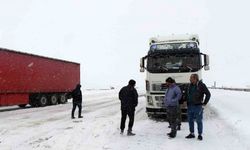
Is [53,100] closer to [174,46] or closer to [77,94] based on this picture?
[77,94]

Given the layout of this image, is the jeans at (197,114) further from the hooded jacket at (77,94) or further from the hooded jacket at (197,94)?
the hooded jacket at (77,94)

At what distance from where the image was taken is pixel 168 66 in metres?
14.9

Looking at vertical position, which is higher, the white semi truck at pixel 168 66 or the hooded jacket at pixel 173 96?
the white semi truck at pixel 168 66

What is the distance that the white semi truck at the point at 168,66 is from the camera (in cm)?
1454

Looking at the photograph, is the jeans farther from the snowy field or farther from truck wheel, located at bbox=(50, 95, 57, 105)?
truck wheel, located at bbox=(50, 95, 57, 105)

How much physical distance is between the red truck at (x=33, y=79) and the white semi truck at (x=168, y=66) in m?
10.4

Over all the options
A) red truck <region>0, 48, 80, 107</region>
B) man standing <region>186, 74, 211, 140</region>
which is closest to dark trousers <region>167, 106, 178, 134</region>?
man standing <region>186, 74, 211, 140</region>

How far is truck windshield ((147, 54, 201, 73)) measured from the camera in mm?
14672

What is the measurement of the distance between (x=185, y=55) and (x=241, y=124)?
345 centimetres

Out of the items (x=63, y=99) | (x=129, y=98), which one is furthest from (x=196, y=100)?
(x=63, y=99)

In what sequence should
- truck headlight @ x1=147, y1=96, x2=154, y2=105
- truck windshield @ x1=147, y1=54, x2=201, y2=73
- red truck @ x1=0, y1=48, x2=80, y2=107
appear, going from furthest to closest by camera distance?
red truck @ x1=0, y1=48, x2=80, y2=107
truck headlight @ x1=147, y1=96, x2=154, y2=105
truck windshield @ x1=147, y1=54, x2=201, y2=73

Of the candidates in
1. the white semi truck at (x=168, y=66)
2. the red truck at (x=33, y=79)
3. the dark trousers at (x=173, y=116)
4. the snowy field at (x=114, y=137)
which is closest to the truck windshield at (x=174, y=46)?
the white semi truck at (x=168, y=66)

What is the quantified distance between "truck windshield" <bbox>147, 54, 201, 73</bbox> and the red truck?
1065cm

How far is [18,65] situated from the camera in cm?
2350
